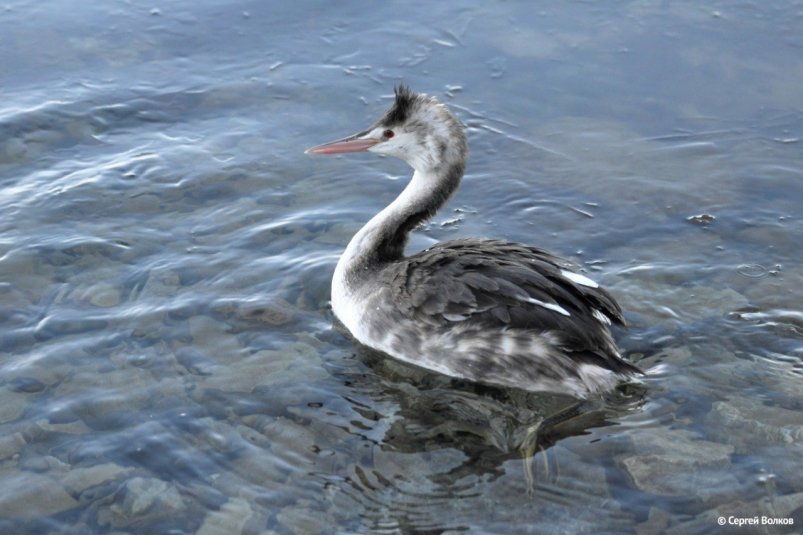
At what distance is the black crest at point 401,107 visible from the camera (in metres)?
7.14

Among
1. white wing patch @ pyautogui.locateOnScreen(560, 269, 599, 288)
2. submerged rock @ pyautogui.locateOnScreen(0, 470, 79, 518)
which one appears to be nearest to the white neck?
white wing patch @ pyautogui.locateOnScreen(560, 269, 599, 288)

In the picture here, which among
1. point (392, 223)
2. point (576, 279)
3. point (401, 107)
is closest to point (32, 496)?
point (392, 223)

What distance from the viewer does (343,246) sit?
312 inches

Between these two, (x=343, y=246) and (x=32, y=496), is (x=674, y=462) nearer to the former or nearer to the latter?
(x=343, y=246)

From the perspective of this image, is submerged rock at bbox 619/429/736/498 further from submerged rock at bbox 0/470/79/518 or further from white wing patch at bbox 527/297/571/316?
submerged rock at bbox 0/470/79/518

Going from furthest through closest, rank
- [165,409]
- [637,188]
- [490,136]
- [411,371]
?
[490,136], [637,188], [411,371], [165,409]

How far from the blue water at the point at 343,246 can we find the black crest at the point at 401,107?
3.64 ft

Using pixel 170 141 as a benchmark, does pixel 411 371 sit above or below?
below

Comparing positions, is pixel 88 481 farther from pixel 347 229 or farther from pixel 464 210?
pixel 464 210

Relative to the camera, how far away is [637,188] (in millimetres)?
8602

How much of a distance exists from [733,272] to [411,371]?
7.90 feet

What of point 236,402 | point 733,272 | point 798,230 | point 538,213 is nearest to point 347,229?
point 538,213

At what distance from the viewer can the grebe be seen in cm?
626

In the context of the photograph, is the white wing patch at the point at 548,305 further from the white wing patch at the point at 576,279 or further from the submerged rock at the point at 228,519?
the submerged rock at the point at 228,519
